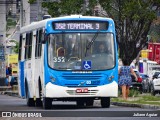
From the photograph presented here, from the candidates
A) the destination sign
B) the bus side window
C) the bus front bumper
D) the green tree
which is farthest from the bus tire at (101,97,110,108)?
the green tree

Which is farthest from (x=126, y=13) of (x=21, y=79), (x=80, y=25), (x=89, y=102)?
(x=80, y=25)

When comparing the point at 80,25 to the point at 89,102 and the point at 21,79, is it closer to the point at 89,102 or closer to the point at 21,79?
the point at 89,102

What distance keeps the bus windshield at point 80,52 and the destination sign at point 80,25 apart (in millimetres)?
227

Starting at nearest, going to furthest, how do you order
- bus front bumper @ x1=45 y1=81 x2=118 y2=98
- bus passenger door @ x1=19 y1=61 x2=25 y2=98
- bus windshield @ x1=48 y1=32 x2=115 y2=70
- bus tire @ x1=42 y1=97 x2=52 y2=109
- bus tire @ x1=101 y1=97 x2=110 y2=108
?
bus front bumper @ x1=45 y1=81 x2=118 y2=98 < bus windshield @ x1=48 y1=32 x2=115 y2=70 < bus tire @ x1=42 y1=97 x2=52 y2=109 < bus tire @ x1=101 y1=97 x2=110 y2=108 < bus passenger door @ x1=19 y1=61 x2=25 y2=98

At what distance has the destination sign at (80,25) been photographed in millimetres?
28164

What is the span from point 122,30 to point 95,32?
18112 millimetres

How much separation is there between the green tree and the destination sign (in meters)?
16.4

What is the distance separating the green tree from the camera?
148ft

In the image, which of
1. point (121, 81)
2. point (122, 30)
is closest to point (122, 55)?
point (122, 30)

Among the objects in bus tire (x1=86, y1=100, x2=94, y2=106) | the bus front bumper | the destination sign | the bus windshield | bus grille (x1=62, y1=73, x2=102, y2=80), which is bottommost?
bus tire (x1=86, y1=100, x2=94, y2=106)

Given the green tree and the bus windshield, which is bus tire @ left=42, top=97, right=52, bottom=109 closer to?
the bus windshield

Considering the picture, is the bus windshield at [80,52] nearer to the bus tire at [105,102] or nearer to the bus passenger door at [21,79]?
the bus tire at [105,102]

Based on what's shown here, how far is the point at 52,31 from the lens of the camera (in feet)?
91.8

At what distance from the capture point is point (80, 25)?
28.3 meters
